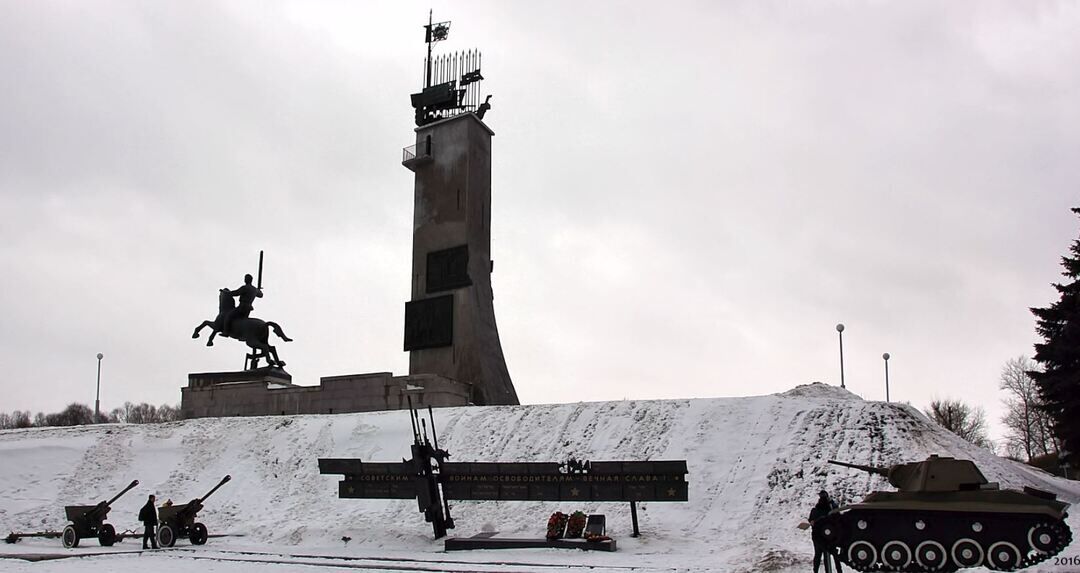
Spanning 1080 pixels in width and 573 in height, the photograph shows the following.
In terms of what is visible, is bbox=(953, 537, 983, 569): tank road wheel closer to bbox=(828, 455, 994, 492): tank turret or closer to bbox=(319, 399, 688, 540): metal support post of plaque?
bbox=(828, 455, 994, 492): tank turret

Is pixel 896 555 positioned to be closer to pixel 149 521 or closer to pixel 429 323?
pixel 149 521

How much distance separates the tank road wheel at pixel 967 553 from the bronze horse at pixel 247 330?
3167cm

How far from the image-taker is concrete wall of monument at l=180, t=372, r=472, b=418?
122 feet

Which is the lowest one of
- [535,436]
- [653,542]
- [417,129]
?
[653,542]

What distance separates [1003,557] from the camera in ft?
47.7

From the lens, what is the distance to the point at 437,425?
3191 cm

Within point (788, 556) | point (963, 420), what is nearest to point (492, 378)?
point (788, 556)

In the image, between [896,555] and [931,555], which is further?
[896,555]

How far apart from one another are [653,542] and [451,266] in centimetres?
2233

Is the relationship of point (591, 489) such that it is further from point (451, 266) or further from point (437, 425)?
point (451, 266)

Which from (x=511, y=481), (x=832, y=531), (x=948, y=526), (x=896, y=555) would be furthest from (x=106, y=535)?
(x=948, y=526)

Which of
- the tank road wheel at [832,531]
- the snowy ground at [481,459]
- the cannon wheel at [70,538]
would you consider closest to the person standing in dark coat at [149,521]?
the snowy ground at [481,459]

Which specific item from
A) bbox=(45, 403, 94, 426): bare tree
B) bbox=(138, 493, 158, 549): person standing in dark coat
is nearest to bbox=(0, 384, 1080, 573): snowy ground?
bbox=(138, 493, 158, 549): person standing in dark coat

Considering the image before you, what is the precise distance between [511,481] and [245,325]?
2214 centimetres
